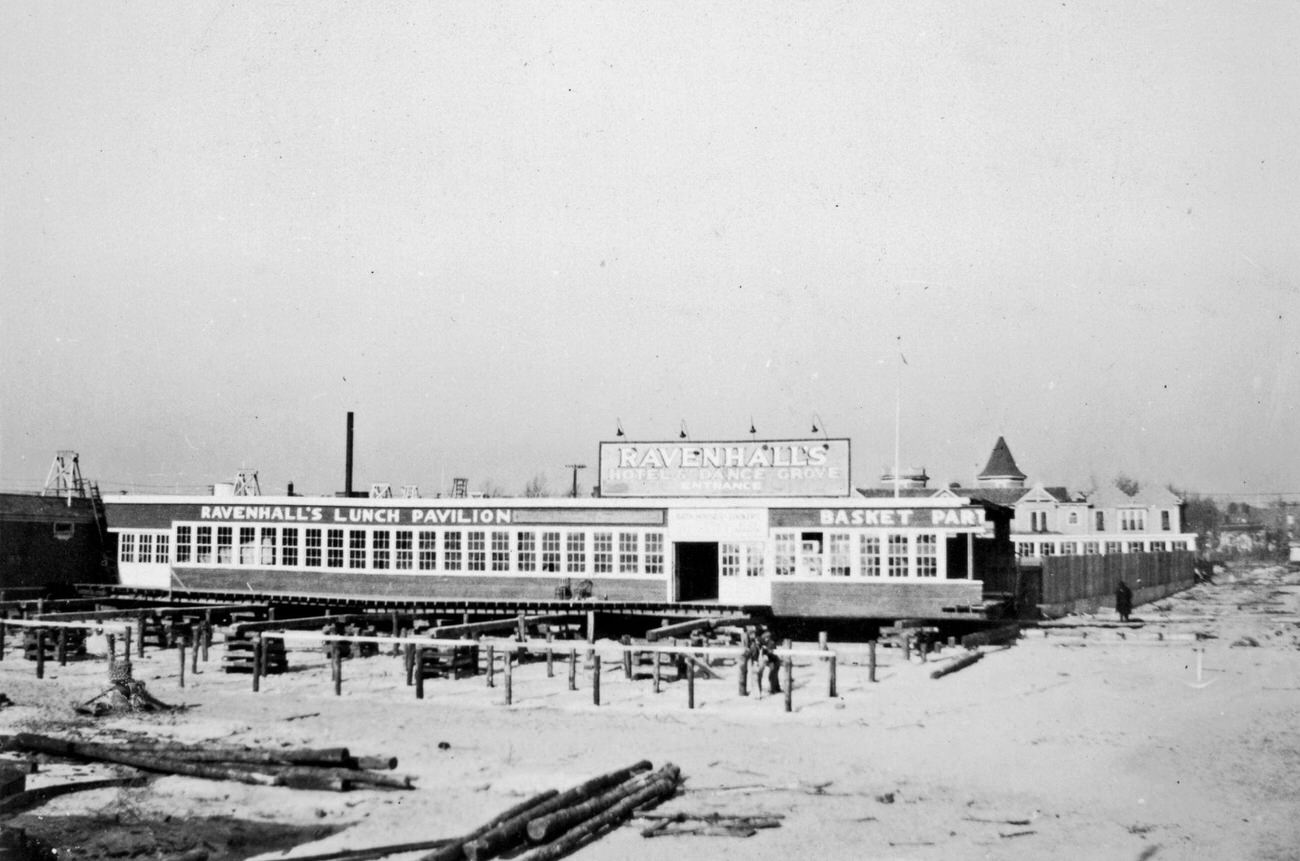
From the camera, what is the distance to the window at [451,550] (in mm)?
38344

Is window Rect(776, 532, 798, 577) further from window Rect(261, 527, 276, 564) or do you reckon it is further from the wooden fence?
window Rect(261, 527, 276, 564)

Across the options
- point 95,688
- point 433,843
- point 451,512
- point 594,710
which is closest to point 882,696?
point 594,710

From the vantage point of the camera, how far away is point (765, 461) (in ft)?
120

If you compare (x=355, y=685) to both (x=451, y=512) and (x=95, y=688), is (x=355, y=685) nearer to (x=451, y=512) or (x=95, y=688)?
(x=95, y=688)

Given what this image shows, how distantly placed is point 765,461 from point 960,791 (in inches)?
859

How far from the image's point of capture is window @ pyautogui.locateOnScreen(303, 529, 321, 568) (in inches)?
1575

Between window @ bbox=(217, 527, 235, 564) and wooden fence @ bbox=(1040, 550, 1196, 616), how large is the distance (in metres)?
31.1

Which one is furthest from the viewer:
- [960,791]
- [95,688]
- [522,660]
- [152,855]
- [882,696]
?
[522,660]

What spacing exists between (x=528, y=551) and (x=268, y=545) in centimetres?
1006

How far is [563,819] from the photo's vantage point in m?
12.8

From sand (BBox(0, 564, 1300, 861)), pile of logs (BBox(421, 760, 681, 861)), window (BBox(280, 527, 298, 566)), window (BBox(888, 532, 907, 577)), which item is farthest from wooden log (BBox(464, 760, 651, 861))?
window (BBox(280, 527, 298, 566))

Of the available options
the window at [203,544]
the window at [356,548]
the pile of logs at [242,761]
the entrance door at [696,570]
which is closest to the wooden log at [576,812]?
the pile of logs at [242,761]

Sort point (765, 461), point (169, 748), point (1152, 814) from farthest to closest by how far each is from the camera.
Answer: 1. point (765, 461)
2. point (169, 748)
3. point (1152, 814)

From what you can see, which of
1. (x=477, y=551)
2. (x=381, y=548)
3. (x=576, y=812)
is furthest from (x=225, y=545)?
(x=576, y=812)
